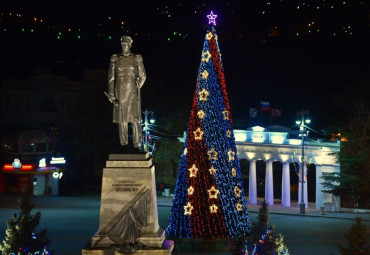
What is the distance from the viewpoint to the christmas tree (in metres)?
29.5

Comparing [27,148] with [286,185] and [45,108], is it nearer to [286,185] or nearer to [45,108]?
[45,108]

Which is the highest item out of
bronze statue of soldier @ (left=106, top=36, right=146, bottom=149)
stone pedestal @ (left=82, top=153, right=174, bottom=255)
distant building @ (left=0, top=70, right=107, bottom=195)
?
distant building @ (left=0, top=70, right=107, bottom=195)

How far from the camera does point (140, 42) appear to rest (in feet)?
258

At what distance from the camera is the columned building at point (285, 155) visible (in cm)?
5184

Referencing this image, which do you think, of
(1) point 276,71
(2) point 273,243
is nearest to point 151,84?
(1) point 276,71

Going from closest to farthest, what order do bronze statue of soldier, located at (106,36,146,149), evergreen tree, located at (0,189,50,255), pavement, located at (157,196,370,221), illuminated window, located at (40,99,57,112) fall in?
bronze statue of soldier, located at (106,36,146,149) → evergreen tree, located at (0,189,50,255) → pavement, located at (157,196,370,221) → illuminated window, located at (40,99,57,112)

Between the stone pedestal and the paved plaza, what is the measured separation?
14.1 m

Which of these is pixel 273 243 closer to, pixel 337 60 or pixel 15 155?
pixel 15 155

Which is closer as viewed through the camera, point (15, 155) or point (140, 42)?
point (15, 155)

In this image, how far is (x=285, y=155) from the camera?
53.5 metres

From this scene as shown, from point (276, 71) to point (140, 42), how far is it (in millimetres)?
15618

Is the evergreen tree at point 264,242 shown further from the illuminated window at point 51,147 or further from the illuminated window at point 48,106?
the illuminated window at point 48,106

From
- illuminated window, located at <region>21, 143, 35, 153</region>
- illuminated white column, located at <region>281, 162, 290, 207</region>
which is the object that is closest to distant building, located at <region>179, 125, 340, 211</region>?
illuminated white column, located at <region>281, 162, 290, 207</region>

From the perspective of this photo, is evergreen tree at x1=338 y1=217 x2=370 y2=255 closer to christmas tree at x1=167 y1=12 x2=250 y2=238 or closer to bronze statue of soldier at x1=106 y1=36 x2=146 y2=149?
bronze statue of soldier at x1=106 y1=36 x2=146 y2=149
